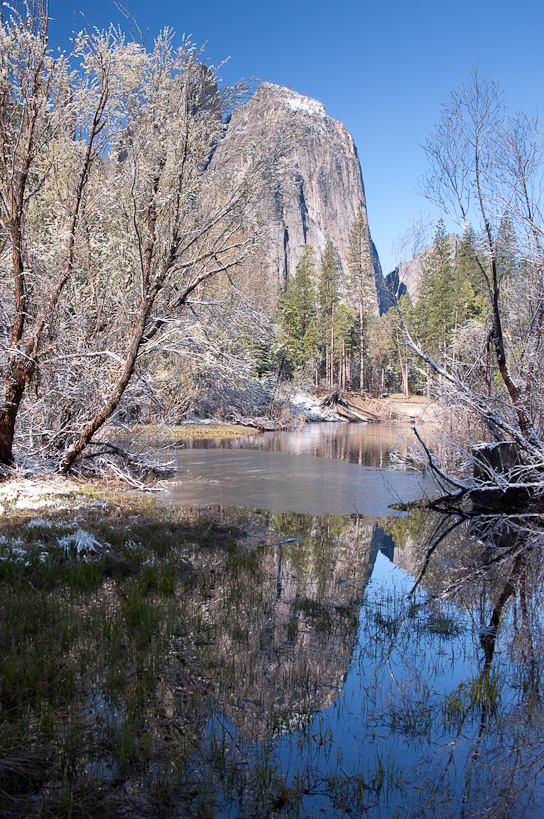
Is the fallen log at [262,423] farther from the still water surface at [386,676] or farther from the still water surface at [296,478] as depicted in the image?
the still water surface at [386,676]

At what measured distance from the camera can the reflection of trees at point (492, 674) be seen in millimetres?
3170

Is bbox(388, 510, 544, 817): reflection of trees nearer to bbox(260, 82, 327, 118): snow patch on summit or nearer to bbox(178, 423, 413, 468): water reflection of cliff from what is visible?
bbox(260, 82, 327, 118): snow patch on summit

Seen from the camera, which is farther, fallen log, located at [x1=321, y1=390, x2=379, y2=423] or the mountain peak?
fallen log, located at [x1=321, y1=390, x2=379, y2=423]

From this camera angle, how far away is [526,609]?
19.6 feet

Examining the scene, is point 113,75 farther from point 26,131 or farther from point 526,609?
point 526,609

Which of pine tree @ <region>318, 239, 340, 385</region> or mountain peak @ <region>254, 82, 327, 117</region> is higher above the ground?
pine tree @ <region>318, 239, 340, 385</region>

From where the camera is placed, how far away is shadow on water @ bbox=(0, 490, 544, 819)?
9.85ft

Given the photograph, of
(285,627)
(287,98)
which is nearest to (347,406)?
(287,98)

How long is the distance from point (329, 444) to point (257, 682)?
20.3 metres

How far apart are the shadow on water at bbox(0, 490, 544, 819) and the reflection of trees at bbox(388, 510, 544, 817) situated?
2 cm

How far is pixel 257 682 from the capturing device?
414 centimetres

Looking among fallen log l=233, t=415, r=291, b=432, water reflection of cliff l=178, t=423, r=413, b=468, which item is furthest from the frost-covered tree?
fallen log l=233, t=415, r=291, b=432

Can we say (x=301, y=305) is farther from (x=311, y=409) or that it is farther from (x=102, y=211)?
(x=102, y=211)

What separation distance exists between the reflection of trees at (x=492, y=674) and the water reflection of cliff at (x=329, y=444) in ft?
29.9
